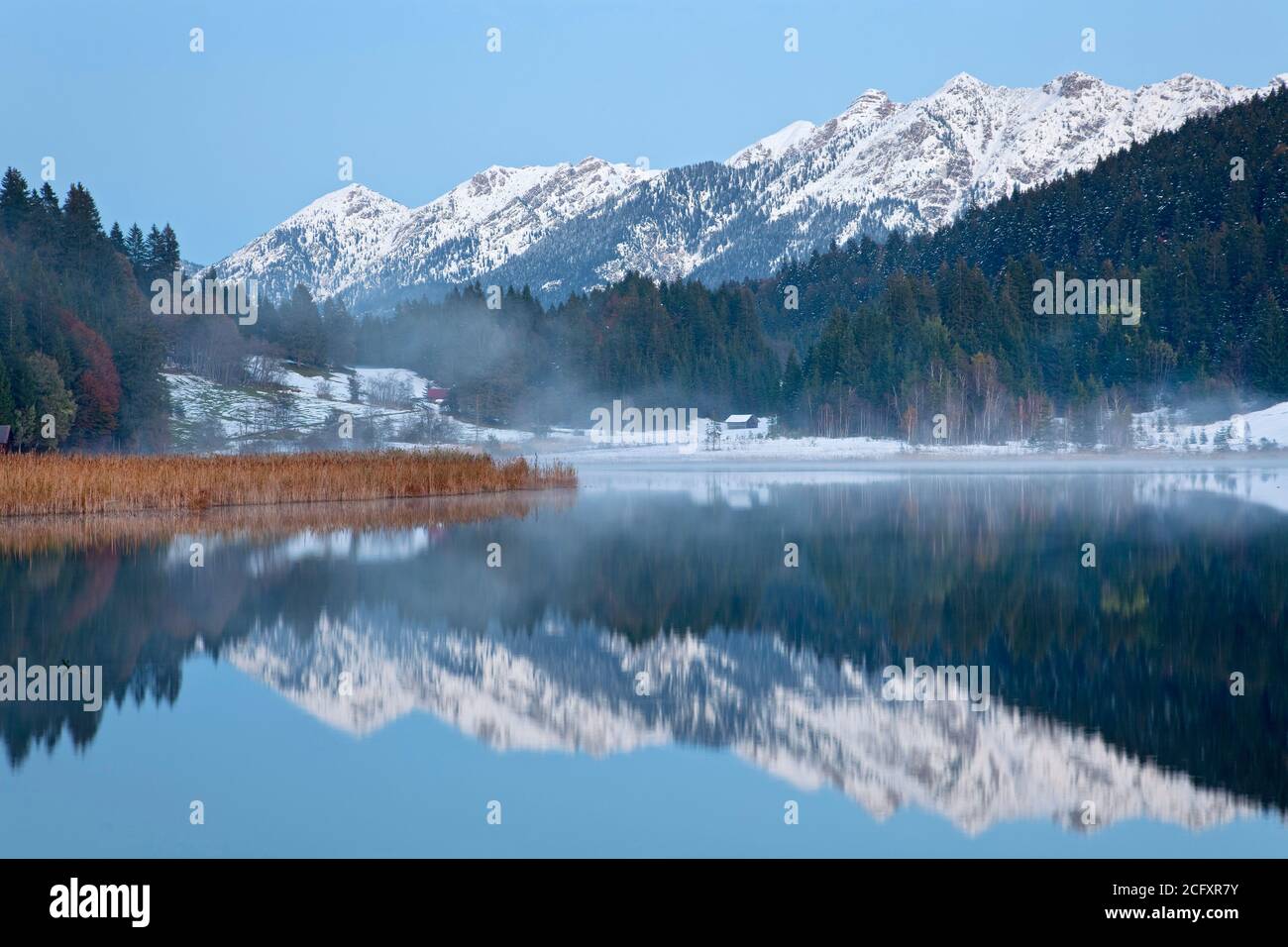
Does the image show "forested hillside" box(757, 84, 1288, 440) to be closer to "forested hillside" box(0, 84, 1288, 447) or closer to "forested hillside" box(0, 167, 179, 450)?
"forested hillside" box(0, 84, 1288, 447)

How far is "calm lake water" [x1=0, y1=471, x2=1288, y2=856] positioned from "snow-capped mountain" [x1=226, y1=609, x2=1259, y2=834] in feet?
0.17

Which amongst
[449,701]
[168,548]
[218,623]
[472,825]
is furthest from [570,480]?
[472,825]

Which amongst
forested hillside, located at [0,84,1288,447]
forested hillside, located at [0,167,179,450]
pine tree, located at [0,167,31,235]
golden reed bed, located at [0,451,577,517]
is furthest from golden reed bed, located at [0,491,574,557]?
pine tree, located at [0,167,31,235]

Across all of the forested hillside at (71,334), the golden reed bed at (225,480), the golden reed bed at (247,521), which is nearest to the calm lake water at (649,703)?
the golden reed bed at (247,521)

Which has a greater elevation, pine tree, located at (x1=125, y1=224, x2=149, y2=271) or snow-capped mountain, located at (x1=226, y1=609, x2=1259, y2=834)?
pine tree, located at (x1=125, y1=224, x2=149, y2=271)

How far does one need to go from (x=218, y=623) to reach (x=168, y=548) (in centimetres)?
993

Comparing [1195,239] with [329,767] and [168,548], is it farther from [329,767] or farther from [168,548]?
[329,767]

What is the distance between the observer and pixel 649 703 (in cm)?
1455

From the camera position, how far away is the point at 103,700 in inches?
583

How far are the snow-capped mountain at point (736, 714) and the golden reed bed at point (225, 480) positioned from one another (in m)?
20.3

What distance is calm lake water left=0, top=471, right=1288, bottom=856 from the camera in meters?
10.6

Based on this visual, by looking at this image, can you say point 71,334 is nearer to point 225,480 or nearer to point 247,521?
point 225,480

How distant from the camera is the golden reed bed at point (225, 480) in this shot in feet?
121
